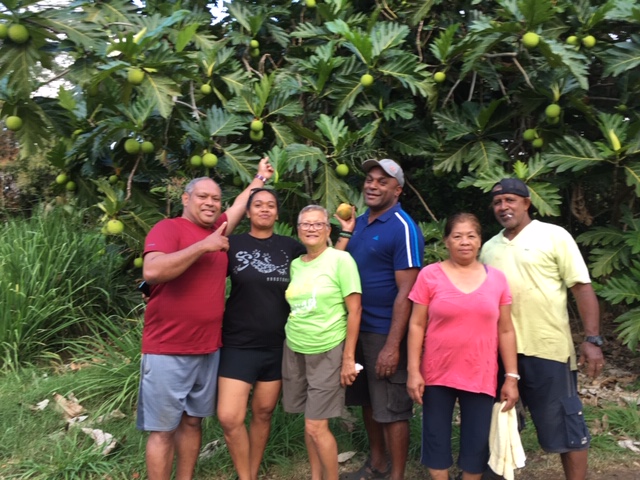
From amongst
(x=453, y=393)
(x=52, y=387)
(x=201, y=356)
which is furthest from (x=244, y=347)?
(x=52, y=387)

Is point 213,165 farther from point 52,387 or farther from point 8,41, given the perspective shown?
point 52,387

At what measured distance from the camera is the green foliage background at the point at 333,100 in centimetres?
375

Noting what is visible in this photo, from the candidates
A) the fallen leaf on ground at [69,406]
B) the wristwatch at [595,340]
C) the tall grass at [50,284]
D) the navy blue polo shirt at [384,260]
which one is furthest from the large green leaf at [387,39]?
the fallen leaf on ground at [69,406]

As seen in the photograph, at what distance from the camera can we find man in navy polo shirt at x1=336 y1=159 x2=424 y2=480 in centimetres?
332

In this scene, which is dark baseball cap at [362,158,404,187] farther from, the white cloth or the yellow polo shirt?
the white cloth

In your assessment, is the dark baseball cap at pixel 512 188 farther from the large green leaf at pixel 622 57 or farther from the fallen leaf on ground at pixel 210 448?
the fallen leaf on ground at pixel 210 448

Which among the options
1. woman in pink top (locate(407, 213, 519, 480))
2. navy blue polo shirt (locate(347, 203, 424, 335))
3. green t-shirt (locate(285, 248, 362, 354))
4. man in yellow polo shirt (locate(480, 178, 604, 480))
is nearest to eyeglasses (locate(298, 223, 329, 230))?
green t-shirt (locate(285, 248, 362, 354))

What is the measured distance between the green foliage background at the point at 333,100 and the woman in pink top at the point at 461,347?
1167 mm

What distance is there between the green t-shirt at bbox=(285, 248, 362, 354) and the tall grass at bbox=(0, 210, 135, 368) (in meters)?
2.21

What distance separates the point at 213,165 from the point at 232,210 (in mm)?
594

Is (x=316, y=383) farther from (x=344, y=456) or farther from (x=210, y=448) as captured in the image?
(x=210, y=448)

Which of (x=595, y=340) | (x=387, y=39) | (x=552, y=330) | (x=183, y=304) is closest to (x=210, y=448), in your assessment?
(x=183, y=304)

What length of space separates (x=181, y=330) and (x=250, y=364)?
467 millimetres

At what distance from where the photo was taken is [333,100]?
4.64 metres
